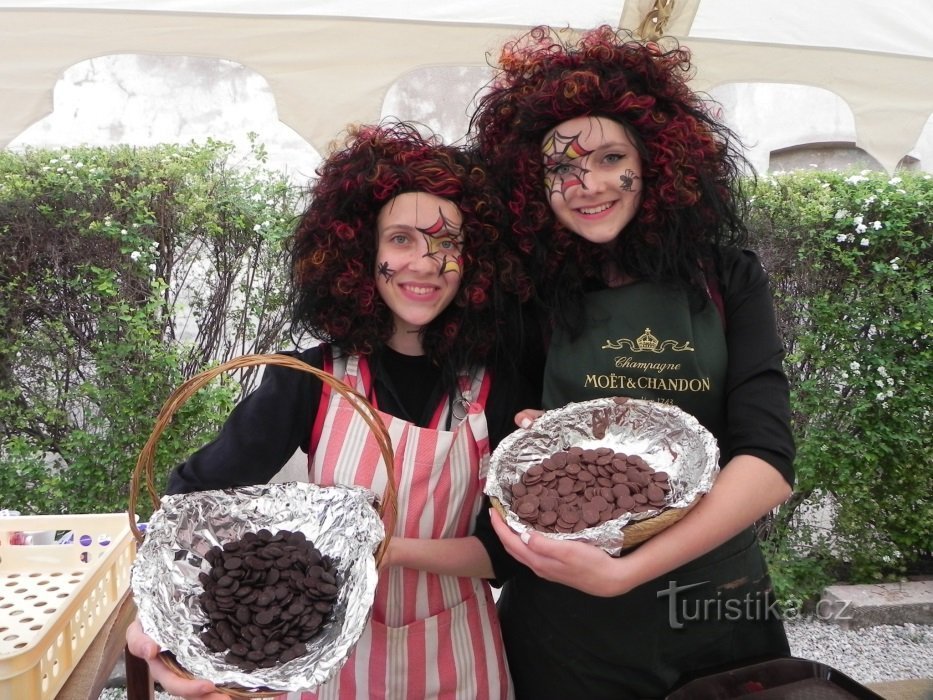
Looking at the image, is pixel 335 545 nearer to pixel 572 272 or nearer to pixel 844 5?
pixel 572 272

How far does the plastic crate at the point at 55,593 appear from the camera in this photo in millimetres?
1291

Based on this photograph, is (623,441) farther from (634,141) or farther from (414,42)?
(414,42)

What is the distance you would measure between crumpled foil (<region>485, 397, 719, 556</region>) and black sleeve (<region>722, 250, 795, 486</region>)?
83 mm

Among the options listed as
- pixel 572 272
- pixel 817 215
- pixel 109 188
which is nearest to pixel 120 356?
pixel 109 188

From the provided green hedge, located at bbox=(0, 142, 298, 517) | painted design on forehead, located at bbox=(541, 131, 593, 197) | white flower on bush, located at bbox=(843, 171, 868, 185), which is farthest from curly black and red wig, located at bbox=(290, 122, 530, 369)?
white flower on bush, located at bbox=(843, 171, 868, 185)

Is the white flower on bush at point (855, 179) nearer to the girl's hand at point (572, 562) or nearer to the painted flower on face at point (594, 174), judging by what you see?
the painted flower on face at point (594, 174)

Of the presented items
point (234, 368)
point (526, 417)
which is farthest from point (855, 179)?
point (234, 368)

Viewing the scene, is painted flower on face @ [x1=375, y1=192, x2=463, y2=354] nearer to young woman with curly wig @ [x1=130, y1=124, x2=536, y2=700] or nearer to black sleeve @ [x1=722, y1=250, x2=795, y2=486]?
young woman with curly wig @ [x1=130, y1=124, x2=536, y2=700]

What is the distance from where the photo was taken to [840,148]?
956 centimetres

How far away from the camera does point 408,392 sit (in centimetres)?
161

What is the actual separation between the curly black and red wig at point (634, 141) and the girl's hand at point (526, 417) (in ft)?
0.98

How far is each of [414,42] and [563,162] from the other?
54 centimetres

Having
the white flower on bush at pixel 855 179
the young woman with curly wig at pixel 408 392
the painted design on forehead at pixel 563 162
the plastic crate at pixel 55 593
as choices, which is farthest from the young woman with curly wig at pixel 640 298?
the white flower on bush at pixel 855 179

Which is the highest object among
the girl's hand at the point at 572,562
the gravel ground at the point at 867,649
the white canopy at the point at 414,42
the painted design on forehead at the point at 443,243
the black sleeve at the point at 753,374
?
the white canopy at the point at 414,42
